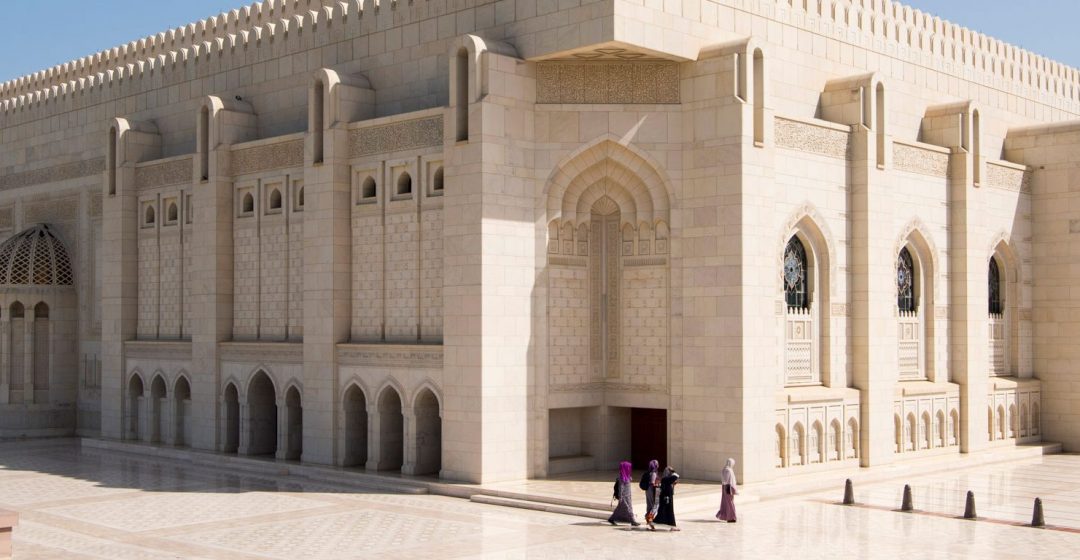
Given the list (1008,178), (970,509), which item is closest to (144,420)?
(970,509)

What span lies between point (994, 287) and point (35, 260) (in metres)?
21.0

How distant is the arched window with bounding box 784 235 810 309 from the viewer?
64.4 feet

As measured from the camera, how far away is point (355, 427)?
20.3 meters

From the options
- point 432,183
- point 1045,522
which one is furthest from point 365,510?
point 1045,522

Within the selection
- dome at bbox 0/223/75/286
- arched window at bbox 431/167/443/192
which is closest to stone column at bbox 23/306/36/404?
dome at bbox 0/223/75/286

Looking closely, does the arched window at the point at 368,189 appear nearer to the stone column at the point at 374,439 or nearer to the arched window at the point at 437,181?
the arched window at the point at 437,181

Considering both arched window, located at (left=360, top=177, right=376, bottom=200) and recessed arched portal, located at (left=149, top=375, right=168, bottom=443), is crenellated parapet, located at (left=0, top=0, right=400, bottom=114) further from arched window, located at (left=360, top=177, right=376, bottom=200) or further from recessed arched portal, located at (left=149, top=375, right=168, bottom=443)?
recessed arched portal, located at (left=149, top=375, right=168, bottom=443)

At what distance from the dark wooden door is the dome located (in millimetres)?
14914

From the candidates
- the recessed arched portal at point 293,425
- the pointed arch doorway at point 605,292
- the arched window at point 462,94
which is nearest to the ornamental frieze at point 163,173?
the recessed arched portal at point 293,425

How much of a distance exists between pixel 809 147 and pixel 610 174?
3.37 meters

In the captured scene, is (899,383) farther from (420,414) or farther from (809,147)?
(420,414)

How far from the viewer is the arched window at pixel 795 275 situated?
19.6m

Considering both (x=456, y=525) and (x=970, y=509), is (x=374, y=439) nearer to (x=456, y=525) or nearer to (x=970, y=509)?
(x=456, y=525)

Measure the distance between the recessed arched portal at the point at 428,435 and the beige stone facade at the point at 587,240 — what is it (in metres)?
0.08
